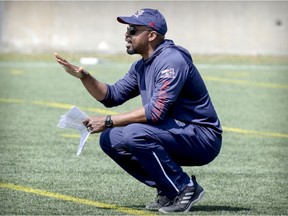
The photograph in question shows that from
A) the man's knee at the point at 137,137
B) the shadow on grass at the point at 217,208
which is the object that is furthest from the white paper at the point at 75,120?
the shadow on grass at the point at 217,208

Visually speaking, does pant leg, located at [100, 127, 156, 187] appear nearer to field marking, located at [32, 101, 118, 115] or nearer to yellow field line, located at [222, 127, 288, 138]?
yellow field line, located at [222, 127, 288, 138]

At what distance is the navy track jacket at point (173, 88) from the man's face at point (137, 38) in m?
0.11

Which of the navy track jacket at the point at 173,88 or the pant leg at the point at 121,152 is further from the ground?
the navy track jacket at the point at 173,88

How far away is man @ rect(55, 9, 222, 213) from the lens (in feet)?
23.0

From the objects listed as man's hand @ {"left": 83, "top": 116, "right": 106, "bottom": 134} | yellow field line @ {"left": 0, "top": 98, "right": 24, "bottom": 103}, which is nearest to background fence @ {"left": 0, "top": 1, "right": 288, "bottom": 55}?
yellow field line @ {"left": 0, "top": 98, "right": 24, "bottom": 103}

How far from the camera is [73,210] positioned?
7102mm

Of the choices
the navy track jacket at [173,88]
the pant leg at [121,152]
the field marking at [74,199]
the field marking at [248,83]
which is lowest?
the field marking at [248,83]

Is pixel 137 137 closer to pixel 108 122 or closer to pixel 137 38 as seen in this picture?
pixel 108 122

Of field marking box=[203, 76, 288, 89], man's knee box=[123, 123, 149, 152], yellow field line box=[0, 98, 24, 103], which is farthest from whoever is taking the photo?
field marking box=[203, 76, 288, 89]

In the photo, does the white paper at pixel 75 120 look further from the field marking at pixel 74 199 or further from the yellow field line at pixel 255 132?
the yellow field line at pixel 255 132

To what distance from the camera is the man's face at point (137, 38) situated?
23.9 ft

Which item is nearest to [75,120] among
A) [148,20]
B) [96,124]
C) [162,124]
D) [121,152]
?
[96,124]

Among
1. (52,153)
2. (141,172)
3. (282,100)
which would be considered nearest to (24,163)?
(52,153)

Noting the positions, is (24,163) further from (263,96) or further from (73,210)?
(263,96)
